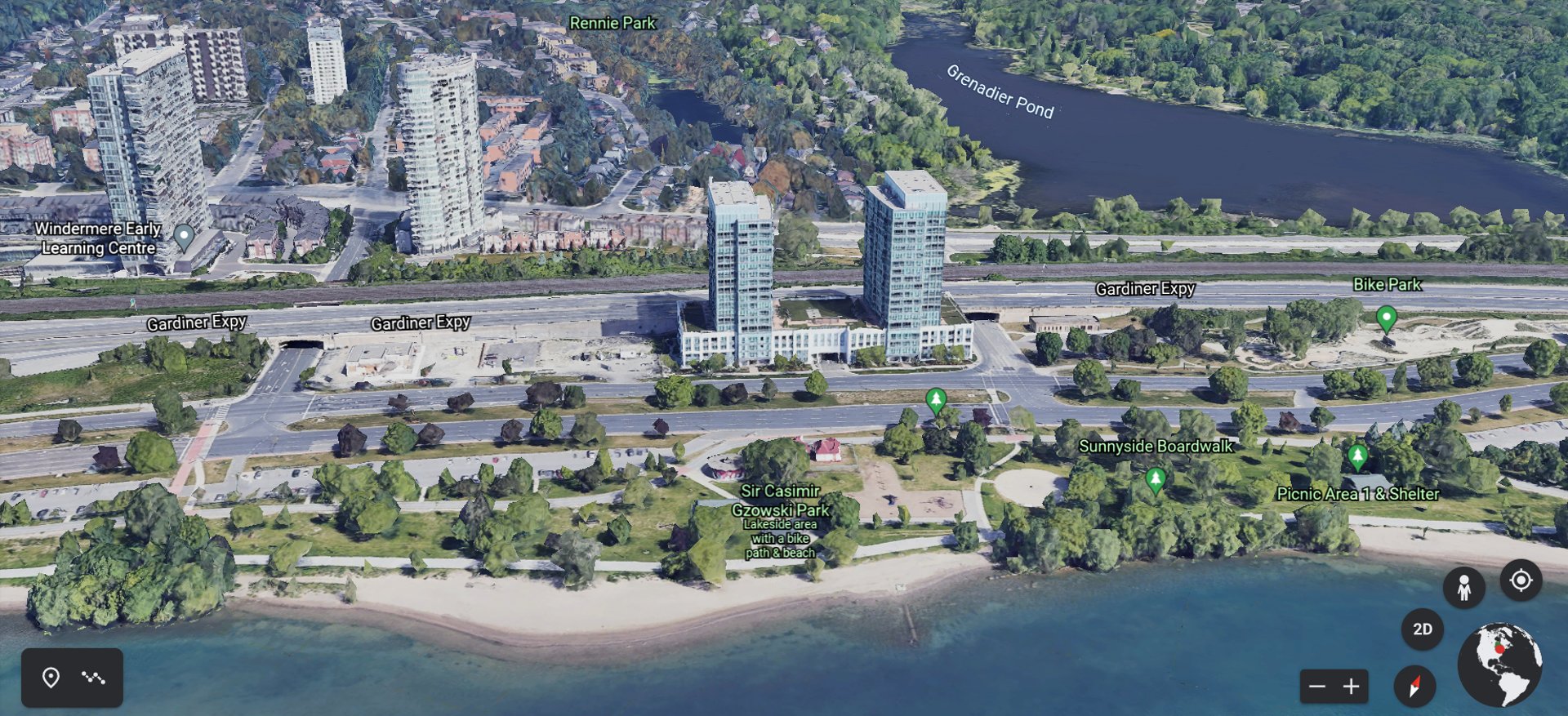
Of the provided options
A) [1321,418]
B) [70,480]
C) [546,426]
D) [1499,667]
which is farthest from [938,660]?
[70,480]

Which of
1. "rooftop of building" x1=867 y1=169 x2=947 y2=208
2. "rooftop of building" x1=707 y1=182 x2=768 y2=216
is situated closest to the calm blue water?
"rooftop of building" x1=867 y1=169 x2=947 y2=208

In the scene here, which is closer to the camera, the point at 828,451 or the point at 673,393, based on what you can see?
the point at 828,451

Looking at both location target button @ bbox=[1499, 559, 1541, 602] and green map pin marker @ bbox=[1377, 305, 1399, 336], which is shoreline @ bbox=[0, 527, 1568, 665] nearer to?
location target button @ bbox=[1499, 559, 1541, 602]

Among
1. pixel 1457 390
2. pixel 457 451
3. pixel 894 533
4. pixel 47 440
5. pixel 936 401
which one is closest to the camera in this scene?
pixel 894 533

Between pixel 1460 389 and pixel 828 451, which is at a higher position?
pixel 1460 389

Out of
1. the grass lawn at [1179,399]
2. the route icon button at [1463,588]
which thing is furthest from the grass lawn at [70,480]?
the route icon button at [1463,588]

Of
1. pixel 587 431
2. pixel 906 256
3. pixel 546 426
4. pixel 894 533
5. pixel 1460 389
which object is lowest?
pixel 894 533

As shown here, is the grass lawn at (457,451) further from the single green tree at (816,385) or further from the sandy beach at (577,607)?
the sandy beach at (577,607)

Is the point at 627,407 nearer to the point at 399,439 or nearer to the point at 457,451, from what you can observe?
the point at 457,451

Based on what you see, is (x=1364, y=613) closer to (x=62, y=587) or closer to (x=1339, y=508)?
(x=1339, y=508)
